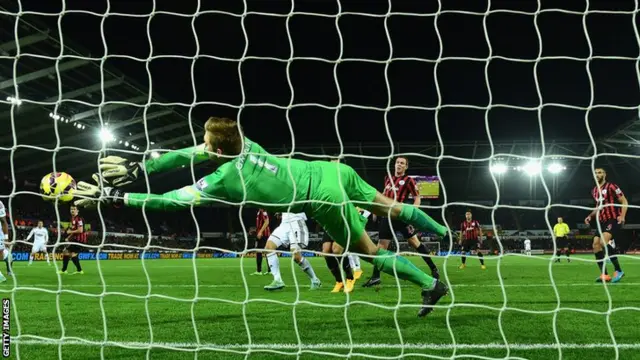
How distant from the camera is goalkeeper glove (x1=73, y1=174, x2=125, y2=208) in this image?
3.53 m

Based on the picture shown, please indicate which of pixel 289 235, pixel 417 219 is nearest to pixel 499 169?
pixel 289 235

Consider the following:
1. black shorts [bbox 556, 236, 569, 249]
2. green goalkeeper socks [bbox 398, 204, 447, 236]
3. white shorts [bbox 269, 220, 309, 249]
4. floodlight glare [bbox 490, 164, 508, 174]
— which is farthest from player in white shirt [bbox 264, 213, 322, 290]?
black shorts [bbox 556, 236, 569, 249]

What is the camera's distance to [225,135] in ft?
12.7

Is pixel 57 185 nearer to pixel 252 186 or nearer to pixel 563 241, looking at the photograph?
pixel 252 186

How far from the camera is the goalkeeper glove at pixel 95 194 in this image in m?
3.53

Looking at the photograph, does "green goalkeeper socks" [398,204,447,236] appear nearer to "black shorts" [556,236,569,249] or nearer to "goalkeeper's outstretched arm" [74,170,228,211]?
"goalkeeper's outstretched arm" [74,170,228,211]

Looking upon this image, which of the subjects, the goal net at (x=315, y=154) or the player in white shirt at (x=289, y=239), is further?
the player in white shirt at (x=289, y=239)

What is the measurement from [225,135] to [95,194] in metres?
0.95

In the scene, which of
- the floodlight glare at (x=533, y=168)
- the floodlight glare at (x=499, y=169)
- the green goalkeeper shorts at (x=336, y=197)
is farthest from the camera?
the floodlight glare at (x=533, y=168)

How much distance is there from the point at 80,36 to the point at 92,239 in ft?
39.9

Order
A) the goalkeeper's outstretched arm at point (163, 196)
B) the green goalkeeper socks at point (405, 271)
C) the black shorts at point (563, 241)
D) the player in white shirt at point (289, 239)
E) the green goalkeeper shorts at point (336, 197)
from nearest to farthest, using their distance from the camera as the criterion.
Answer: the goalkeeper's outstretched arm at point (163, 196) < the green goalkeeper shorts at point (336, 197) < the green goalkeeper socks at point (405, 271) < the player in white shirt at point (289, 239) < the black shorts at point (563, 241)

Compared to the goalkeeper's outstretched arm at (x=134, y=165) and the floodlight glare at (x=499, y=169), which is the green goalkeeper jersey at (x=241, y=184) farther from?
the floodlight glare at (x=499, y=169)

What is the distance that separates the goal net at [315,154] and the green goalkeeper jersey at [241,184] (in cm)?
17

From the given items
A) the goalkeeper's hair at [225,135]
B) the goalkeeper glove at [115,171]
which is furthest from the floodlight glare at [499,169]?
the goalkeeper glove at [115,171]
